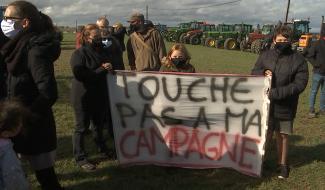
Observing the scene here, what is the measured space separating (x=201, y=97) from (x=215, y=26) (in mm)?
36335

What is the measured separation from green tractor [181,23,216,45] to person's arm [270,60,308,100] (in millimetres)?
35195

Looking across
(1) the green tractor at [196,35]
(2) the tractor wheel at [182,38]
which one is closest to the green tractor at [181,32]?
(2) the tractor wheel at [182,38]

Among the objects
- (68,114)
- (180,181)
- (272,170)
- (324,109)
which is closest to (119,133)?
(180,181)

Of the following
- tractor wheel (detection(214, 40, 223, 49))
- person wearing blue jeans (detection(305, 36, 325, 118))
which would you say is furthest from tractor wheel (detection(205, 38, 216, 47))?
person wearing blue jeans (detection(305, 36, 325, 118))

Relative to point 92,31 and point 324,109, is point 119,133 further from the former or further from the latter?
point 324,109

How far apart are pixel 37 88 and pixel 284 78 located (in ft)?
8.50

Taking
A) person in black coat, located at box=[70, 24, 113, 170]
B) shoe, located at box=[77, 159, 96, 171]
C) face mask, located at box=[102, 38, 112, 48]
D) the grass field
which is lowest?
the grass field

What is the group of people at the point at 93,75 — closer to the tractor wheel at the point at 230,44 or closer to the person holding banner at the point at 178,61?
the person holding banner at the point at 178,61

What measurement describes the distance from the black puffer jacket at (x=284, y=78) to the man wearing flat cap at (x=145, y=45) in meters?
1.84

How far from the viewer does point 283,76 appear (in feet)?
15.1

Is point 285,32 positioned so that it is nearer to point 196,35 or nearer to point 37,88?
point 37,88

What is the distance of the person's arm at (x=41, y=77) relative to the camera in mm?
3277

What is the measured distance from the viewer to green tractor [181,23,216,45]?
130 feet

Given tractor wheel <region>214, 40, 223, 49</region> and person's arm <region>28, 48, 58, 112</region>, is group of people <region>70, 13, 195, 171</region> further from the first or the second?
tractor wheel <region>214, 40, 223, 49</region>
